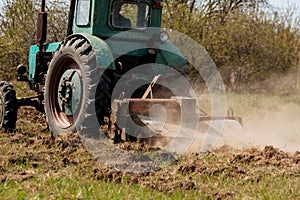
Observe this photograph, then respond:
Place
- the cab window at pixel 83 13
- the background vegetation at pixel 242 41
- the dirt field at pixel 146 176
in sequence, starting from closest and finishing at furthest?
1. the dirt field at pixel 146 176
2. the cab window at pixel 83 13
3. the background vegetation at pixel 242 41

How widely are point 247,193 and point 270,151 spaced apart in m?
1.26

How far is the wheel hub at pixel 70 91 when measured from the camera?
17.6 ft

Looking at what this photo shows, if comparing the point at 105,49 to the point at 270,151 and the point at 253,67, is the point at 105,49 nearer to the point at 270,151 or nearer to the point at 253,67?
the point at 270,151

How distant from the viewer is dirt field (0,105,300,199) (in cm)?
334

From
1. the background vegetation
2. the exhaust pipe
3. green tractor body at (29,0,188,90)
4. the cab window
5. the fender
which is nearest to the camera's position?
the fender

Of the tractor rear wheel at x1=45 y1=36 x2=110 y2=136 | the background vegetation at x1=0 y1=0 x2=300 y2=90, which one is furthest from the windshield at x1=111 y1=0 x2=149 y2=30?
the background vegetation at x1=0 y1=0 x2=300 y2=90

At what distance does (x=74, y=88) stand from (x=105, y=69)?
0.63 metres

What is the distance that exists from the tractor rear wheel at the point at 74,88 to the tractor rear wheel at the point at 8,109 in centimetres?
64

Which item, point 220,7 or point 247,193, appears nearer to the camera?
point 247,193

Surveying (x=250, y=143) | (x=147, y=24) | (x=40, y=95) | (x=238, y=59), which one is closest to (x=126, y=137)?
(x=250, y=143)

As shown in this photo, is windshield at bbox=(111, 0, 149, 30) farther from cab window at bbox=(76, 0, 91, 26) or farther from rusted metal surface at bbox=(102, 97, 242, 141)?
rusted metal surface at bbox=(102, 97, 242, 141)

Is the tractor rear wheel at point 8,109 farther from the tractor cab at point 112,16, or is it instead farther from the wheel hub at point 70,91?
the tractor cab at point 112,16

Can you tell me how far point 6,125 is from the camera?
6207 millimetres

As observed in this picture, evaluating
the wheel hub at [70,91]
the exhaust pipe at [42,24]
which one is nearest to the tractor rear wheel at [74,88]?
the wheel hub at [70,91]
